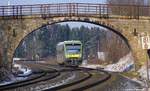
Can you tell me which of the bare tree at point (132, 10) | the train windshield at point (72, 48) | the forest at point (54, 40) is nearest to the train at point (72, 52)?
the train windshield at point (72, 48)

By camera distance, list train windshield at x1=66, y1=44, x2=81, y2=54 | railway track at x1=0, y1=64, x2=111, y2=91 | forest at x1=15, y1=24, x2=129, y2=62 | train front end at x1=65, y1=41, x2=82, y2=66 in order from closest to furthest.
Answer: railway track at x1=0, y1=64, x2=111, y2=91
train front end at x1=65, y1=41, x2=82, y2=66
train windshield at x1=66, y1=44, x2=81, y2=54
forest at x1=15, y1=24, x2=129, y2=62

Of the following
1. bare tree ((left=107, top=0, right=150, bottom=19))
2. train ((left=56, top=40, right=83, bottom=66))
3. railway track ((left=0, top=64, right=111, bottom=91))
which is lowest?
railway track ((left=0, top=64, right=111, bottom=91))

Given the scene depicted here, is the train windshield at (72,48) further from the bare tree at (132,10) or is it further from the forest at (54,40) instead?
the forest at (54,40)

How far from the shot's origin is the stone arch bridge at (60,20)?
45.1 meters

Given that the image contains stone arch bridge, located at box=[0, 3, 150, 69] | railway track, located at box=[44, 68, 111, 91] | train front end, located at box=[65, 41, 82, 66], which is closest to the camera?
railway track, located at box=[44, 68, 111, 91]

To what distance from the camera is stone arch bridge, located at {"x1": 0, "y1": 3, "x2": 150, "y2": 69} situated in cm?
4506

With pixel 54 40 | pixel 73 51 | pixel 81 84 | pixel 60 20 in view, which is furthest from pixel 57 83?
pixel 54 40

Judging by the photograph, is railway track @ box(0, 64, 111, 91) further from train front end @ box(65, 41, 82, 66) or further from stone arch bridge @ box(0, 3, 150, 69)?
train front end @ box(65, 41, 82, 66)

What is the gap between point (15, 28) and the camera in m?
45.2

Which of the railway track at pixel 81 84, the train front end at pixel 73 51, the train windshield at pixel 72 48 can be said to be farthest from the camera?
the train windshield at pixel 72 48

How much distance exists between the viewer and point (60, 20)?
149ft

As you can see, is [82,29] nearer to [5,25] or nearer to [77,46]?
[77,46]

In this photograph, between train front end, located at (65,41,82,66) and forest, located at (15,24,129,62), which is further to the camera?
forest, located at (15,24,129,62)

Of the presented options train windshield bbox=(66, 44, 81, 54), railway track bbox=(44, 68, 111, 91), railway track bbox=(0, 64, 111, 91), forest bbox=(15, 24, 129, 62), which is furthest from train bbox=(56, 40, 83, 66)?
forest bbox=(15, 24, 129, 62)
